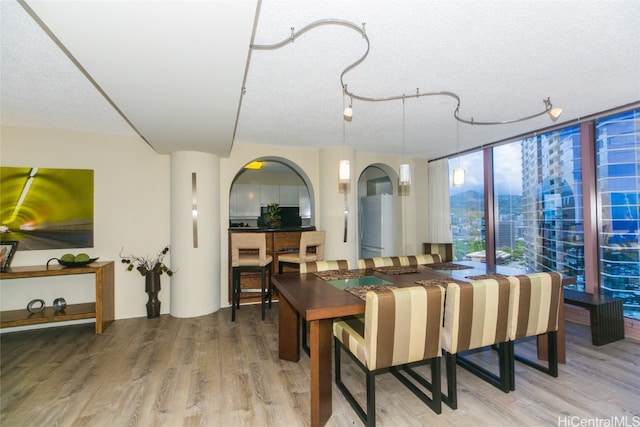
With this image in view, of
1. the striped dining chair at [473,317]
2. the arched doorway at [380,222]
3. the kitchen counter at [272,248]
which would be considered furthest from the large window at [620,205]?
the kitchen counter at [272,248]

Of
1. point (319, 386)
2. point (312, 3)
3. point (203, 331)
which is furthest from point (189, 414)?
point (312, 3)

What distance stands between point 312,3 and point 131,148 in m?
3.48

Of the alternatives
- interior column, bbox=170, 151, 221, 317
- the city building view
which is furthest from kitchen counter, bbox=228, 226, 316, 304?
the city building view

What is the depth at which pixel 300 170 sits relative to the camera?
4.92 meters

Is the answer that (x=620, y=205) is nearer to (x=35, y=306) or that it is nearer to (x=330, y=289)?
(x=330, y=289)

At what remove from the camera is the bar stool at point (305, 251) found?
3930 mm

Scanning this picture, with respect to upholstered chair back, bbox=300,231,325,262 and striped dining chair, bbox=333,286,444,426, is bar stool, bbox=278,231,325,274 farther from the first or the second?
striped dining chair, bbox=333,286,444,426

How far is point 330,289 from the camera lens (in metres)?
2.21

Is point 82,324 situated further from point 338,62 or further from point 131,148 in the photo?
point 338,62

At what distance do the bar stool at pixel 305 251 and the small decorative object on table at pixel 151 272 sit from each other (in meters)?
1.56

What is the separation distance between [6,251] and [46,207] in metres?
0.60

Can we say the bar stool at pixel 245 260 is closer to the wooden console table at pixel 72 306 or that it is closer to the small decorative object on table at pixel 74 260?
the wooden console table at pixel 72 306

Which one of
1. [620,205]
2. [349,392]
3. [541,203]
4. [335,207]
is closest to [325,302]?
[349,392]

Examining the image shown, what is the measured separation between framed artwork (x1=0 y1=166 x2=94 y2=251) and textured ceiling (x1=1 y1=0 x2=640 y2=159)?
0.65m
